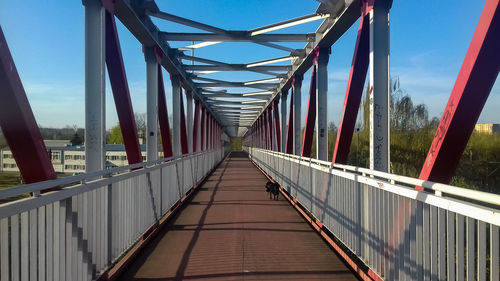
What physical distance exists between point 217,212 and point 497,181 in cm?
1235

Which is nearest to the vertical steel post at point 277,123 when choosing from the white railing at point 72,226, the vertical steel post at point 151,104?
the vertical steel post at point 151,104

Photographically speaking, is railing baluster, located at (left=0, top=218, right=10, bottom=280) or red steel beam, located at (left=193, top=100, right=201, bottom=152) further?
red steel beam, located at (left=193, top=100, right=201, bottom=152)

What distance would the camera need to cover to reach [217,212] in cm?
852

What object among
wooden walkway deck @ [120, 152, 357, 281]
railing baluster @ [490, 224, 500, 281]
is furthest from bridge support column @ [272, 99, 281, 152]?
railing baluster @ [490, 224, 500, 281]

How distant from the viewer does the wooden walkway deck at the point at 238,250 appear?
4.37 meters

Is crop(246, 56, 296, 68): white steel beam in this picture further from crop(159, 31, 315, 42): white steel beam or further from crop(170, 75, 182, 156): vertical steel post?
crop(170, 75, 182, 156): vertical steel post

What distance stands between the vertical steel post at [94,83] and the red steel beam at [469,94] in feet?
15.2

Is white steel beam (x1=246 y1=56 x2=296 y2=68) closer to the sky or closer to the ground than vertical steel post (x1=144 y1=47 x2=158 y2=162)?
closer to the sky

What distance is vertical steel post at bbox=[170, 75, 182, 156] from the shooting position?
14.1m

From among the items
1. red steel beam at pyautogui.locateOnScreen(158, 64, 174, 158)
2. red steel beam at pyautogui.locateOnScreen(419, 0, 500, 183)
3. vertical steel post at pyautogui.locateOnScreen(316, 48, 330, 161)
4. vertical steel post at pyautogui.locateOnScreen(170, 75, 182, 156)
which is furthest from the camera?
vertical steel post at pyautogui.locateOnScreen(170, 75, 182, 156)

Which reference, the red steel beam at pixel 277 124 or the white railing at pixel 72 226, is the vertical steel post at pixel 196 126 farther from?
the white railing at pixel 72 226

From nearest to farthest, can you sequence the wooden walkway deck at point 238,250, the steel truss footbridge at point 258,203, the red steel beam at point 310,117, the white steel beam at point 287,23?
the steel truss footbridge at point 258,203
the wooden walkway deck at point 238,250
the white steel beam at point 287,23
the red steel beam at point 310,117

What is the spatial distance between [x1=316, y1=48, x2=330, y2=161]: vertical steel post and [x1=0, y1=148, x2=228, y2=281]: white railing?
5.90m

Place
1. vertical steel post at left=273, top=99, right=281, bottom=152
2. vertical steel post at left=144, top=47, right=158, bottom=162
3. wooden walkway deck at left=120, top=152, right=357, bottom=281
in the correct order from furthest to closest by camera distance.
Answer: vertical steel post at left=273, top=99, right=281, bottom=152, vertical steel post at left=144, top=47, right=158, bottom=162, wooden walkway deck at left=120, top=152, right=357, bottom=281
